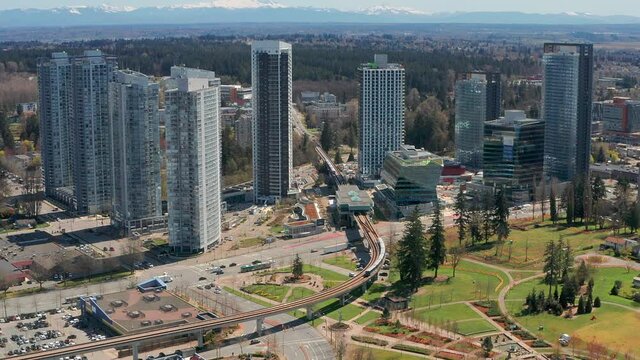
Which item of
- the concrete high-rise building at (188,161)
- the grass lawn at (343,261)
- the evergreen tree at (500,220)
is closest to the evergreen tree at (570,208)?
the evergreen tree at (500,220)

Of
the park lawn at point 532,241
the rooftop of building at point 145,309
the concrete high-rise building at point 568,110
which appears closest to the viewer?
the rooftop of building at point 145,309

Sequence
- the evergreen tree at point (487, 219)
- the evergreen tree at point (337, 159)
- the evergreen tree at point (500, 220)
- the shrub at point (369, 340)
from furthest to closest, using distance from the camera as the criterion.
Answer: the evergreen tree at point (337, 159) → the evergreen tree at point (487, 219) → the evergreen tree at point (500, 220) → the shrub at point (369, 340)

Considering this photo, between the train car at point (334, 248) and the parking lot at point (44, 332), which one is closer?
the parking lot at point (44, 332)

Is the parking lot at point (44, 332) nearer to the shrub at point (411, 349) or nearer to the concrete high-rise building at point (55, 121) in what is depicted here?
the shrub at point (411, 349)

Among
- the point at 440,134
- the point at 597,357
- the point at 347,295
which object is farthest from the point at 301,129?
the point at 597,357

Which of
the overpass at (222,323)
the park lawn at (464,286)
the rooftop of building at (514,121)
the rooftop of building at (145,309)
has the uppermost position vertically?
the rooftop of building at (514,121)

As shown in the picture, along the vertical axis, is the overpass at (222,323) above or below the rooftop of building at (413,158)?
below

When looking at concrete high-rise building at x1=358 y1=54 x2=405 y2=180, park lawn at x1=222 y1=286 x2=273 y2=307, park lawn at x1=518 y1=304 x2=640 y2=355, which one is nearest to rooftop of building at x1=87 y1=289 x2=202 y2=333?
park lawn at x1=222 y1=286 x2=273 y2=307

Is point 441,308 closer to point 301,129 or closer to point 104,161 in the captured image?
point 104,161
